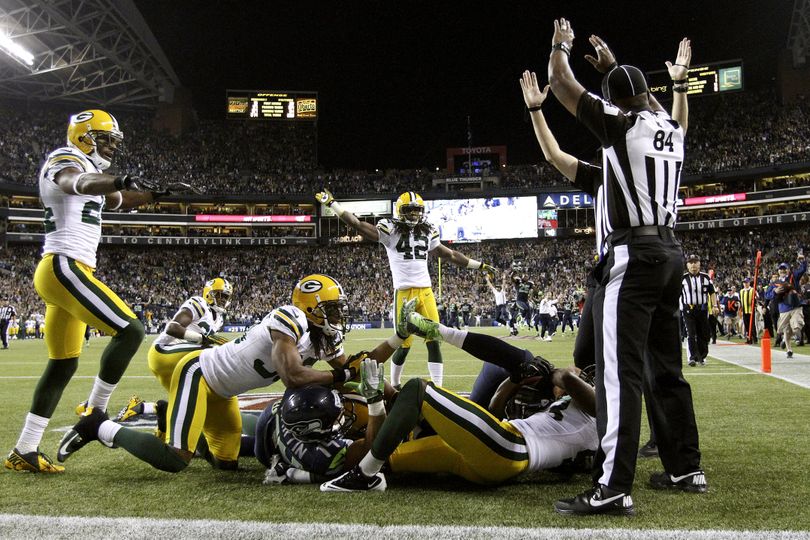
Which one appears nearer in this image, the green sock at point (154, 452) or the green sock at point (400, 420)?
the green sock at point (400, 420)

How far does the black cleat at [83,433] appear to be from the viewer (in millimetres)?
3748

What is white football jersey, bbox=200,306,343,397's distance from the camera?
11.7 feet

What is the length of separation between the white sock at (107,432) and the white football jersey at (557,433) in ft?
7.81

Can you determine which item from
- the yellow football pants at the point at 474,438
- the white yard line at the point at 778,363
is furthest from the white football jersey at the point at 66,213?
the white yard line at the point at 778,363

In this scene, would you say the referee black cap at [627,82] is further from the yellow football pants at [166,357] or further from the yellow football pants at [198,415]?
the yellow football pants at [166,357]

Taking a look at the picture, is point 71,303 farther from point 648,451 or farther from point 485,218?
point 485,218

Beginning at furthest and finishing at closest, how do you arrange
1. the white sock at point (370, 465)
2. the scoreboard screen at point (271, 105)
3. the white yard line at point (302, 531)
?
the scoreboard screen at point (271, 105), the white sock at point (370, 465), the white yard line at point (302, 531)

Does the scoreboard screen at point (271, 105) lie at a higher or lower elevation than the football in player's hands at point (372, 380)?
higher

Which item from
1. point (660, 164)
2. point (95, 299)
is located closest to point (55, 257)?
point (95, 299)

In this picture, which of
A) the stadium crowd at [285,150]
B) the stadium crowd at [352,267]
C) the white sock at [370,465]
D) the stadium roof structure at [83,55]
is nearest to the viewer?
the white sock at [370,465]

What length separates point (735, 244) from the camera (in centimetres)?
4262

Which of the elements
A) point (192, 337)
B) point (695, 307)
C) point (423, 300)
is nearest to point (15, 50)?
point (423, 300)

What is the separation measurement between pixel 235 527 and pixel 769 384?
7126 mm

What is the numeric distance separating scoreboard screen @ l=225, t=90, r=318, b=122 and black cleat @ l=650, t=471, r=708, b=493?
48.8 metres
